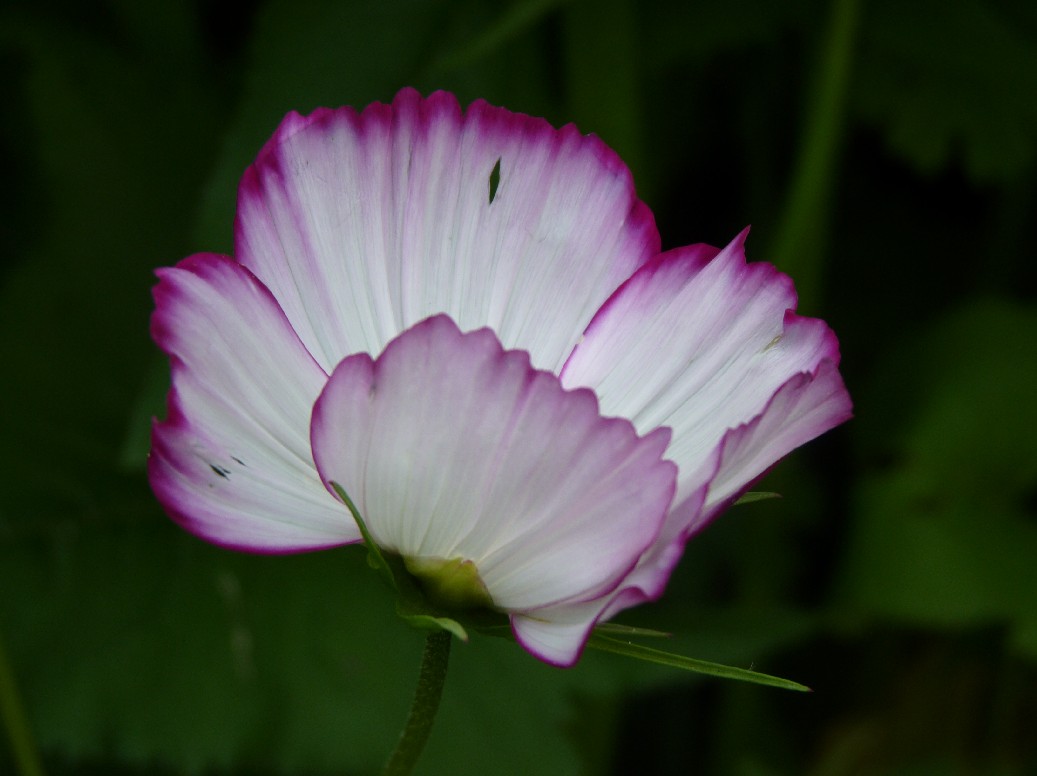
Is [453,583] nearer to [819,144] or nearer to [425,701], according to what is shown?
[425,701]

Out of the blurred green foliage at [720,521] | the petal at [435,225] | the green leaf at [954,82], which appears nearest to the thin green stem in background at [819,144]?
the blurred green foliage at [720,521]

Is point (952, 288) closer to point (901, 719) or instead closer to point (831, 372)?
point (901, 719)

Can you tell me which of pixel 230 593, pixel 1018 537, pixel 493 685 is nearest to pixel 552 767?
pixel 493 685

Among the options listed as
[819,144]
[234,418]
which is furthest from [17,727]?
[819,144]

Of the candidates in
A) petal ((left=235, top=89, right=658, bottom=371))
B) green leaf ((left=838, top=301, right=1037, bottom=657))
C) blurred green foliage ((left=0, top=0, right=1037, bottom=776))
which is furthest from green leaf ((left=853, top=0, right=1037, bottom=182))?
petal ((left=235, top=89, right=658, bottom=371))

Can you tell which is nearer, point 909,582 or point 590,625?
point 590,625
